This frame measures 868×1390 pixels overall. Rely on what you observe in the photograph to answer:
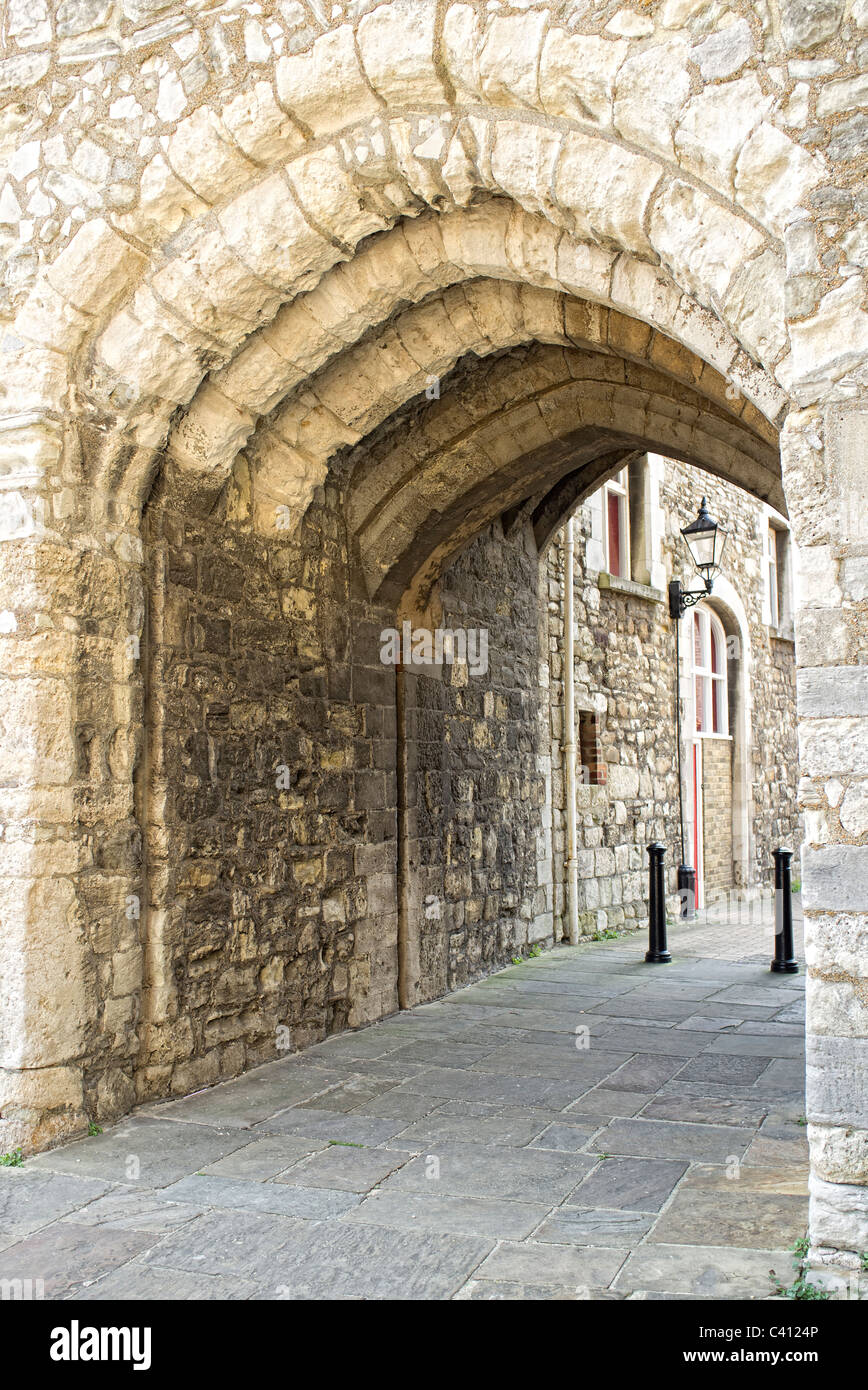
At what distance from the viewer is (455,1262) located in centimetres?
270

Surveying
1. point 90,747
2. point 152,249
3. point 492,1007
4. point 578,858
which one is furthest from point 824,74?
point 578,858

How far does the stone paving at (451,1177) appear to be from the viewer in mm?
2656

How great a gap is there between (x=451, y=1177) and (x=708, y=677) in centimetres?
858

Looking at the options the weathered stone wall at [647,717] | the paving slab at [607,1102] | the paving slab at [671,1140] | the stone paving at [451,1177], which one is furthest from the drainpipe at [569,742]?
the paving slab at [671,1140]

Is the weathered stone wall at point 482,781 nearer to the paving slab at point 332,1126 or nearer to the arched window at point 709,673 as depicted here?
the paving slab at point 332,1126

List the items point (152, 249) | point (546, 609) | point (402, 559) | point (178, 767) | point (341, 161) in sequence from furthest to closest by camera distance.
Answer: point (546, 609) → point (402, 559) → point (178, 767) → point (152, 249) → point (341, 161)

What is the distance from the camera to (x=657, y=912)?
7.52 metres

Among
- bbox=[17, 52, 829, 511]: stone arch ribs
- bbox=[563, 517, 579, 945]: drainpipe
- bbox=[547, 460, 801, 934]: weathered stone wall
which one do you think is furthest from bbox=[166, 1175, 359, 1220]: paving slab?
bbox=[563, 517, 579, 945]: drainpipe

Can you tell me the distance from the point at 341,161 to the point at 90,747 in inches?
83.7

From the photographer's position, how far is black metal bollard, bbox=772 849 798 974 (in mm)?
7023

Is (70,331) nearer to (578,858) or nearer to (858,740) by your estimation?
(858,740)

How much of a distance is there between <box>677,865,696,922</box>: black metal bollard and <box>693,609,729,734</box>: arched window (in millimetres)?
1676

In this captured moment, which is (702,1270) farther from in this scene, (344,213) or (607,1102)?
(344,213)

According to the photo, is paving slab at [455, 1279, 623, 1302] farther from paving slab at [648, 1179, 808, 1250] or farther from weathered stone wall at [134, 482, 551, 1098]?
weathered stone wall at [134, 482, 551, 1098]
